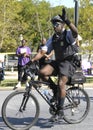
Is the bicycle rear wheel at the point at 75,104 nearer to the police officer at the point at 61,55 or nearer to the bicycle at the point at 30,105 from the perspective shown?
the bicycle at the point at 30,105

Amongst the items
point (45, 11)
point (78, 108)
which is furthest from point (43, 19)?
point (78, 108)

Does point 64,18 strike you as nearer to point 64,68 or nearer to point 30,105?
point 64,68

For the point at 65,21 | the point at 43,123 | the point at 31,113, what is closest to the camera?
the point at 65,21

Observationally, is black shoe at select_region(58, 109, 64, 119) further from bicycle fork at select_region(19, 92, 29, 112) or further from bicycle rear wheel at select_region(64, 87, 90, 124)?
bicycle fork at select_region(19, 92, 29, 112)

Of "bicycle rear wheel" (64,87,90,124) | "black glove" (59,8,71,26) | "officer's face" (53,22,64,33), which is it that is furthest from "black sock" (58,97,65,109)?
"black glove" (59,8,71,26)

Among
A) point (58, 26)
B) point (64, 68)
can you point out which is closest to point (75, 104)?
point (64, 68)

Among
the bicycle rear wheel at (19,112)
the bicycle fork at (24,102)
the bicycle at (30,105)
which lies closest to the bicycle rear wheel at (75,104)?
the bicycle at (30,105)

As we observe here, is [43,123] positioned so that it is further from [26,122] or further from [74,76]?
[74,76]

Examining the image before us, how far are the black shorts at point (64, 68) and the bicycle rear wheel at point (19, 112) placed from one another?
62cm

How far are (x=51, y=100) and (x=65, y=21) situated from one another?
1.40 m

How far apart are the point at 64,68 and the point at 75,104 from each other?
0.83 meters

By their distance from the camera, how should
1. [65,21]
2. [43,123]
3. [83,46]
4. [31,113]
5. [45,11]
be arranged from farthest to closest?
[45,11]
[83,46]
[43,123]
[31,113]
[65,21]

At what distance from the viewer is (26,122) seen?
753cm

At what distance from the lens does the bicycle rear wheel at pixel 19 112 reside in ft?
24.0
